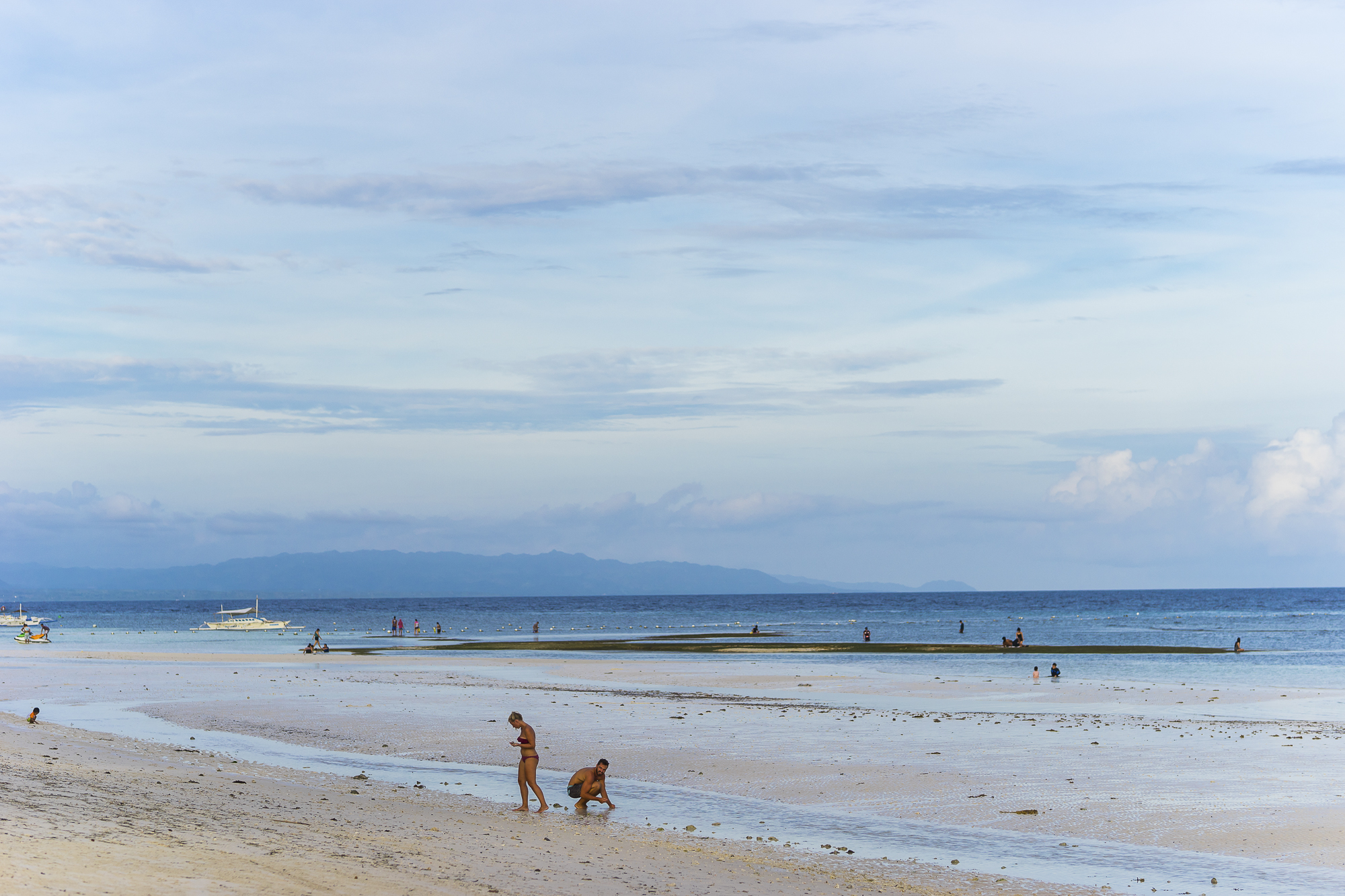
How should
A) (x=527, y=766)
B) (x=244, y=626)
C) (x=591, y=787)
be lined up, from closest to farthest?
(x=527, y=766), (x=591, y=787), (x=244, y=626)

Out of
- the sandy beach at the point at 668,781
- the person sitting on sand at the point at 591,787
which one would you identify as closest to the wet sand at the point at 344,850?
the sandy beach at the point at 668,781

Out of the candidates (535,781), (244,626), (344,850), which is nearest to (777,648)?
(535,781)

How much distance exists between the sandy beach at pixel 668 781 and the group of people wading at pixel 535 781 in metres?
0.38

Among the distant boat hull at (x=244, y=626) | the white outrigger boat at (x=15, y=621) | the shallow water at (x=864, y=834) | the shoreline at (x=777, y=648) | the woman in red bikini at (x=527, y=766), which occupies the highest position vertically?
the woman in red bikini at (x=527, y=766)

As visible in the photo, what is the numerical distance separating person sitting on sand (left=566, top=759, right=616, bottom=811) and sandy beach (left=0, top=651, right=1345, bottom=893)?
358mm

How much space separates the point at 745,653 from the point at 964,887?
2350 inches

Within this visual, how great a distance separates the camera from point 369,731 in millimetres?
31688

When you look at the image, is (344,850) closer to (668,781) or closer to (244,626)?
(668,781)

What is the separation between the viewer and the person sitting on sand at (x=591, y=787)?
20.8m

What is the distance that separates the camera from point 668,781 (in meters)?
23.8

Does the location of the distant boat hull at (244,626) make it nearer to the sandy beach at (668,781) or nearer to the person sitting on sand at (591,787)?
the sandy beach at (668,781)

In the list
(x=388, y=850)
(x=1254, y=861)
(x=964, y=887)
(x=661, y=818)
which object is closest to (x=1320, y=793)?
(x=1254, y=861)

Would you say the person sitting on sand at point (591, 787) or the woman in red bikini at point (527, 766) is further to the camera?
the person sitting on sand at point (591, 787)

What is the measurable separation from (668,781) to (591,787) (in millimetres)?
3355
